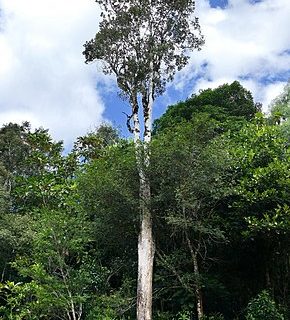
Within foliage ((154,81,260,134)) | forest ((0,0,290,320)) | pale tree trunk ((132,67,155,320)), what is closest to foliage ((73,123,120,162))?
foliage ((154,81,260,134))

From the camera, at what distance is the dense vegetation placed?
319 inches

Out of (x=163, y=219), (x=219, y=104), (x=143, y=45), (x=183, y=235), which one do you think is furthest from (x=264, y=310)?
(x=219, y=104)

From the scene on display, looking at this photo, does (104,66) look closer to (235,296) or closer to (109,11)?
(109,11)

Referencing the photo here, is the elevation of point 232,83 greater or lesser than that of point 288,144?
greater

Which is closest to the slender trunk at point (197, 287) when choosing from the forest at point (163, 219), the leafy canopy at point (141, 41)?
the forest at point (163, 219)

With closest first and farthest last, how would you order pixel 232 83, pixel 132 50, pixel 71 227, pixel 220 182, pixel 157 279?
1. pixel 220 182
2. pixel 157 279
3. pixel 71 227
4. pixel 132 50
5. pixel 232 83

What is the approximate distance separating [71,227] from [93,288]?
4.43ft

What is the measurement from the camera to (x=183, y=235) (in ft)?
28.5

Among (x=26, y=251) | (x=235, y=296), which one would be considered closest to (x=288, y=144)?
(x=235, y=296)

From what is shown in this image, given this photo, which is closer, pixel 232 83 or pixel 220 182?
pixel 220 182

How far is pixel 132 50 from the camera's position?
10578 millimetres

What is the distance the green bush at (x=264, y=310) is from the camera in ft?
25.3

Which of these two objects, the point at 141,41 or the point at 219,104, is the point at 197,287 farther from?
the point at 219,104

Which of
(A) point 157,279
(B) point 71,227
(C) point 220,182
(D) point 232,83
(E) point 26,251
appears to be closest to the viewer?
(C) point 220,182
